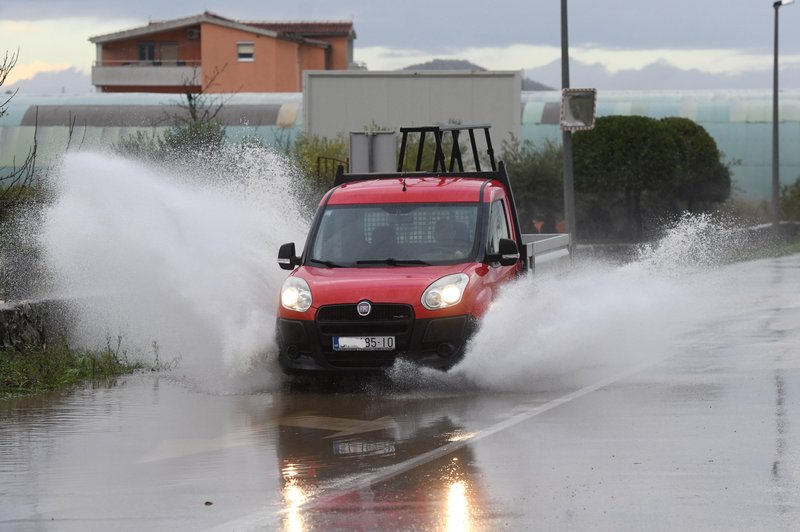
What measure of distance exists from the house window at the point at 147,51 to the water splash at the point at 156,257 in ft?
301

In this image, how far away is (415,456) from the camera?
10031 millimetres

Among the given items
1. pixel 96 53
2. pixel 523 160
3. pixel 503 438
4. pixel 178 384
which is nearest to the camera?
pixel 503 438

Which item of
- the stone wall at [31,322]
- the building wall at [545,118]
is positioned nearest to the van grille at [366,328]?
the stone wall at [31,322]

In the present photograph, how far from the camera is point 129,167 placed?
733 inches

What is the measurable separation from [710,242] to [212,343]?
3322 centimetres

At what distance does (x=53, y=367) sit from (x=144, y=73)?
305ft

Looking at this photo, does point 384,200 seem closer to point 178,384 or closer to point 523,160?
point 178,384

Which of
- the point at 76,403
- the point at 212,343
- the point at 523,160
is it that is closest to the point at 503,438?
the point at 76,403

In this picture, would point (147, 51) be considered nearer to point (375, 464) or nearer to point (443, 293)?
point (443, 293)

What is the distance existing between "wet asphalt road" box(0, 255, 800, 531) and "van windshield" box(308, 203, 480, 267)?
50.5 inches

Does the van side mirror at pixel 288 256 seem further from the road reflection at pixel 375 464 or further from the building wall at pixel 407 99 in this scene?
A: the building wall at pixel 407 99

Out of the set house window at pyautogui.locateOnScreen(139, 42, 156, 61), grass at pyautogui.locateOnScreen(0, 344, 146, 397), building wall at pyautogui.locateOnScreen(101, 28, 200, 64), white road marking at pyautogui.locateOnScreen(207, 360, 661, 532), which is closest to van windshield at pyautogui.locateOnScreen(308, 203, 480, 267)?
white road marking at pyautogui.locateOnScreen(207, 360, 661, 532)

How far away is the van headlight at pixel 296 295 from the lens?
46.1 ft

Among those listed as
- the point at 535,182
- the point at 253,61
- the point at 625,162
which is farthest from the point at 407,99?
the point at 253,61
